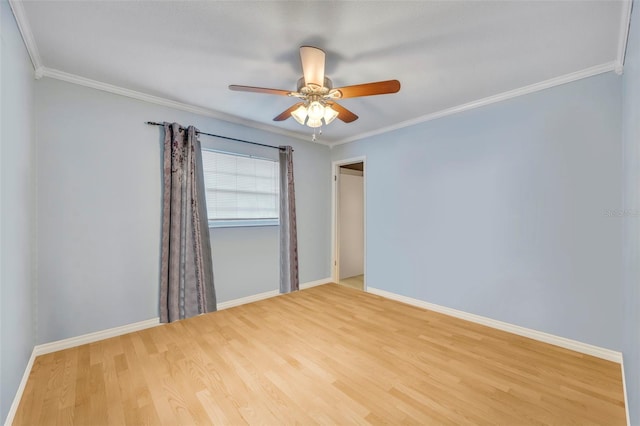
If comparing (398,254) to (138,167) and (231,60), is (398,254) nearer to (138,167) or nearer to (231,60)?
(231,60)

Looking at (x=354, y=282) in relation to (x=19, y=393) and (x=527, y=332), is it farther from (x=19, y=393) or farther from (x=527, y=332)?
(x=19, y=393)

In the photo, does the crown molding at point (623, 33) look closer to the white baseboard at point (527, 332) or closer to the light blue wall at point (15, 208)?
the white baseboard at point (527, 332)

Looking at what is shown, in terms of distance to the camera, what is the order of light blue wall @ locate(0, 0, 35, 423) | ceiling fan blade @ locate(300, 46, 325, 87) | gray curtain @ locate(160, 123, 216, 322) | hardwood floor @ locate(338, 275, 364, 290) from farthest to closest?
1. hardwood floor @ locate(338, 275, 364, 290)
2. gray curtain @ locate(160, 123, 216, 322)
3. ceiling fan blade @ locate(300, 46, 325, 87)
4. light blue wall @ locate(0, 0, 35, 423)

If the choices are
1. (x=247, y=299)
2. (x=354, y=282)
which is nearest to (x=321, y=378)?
(x=247, y=299)

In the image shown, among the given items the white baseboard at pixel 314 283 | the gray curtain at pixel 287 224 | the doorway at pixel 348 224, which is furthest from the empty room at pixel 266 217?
the doorway at pixel 348 224

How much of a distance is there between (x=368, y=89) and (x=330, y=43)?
42 centimetres

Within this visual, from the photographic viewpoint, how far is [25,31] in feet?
5.56

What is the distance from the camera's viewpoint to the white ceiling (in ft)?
4.96

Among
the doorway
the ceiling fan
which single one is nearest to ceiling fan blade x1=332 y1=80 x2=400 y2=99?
the ceiling fan

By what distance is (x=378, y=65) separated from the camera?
207 centimetres

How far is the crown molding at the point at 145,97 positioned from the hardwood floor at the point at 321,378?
2.41 meters

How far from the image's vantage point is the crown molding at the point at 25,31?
1494mm

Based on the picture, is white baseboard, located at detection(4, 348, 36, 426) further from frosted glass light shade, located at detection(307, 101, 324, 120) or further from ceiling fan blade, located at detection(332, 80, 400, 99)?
ceiling fan blade, located at detection(332, 80, 400, 99)

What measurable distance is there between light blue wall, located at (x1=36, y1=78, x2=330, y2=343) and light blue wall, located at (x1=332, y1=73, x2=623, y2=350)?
2.66 m
